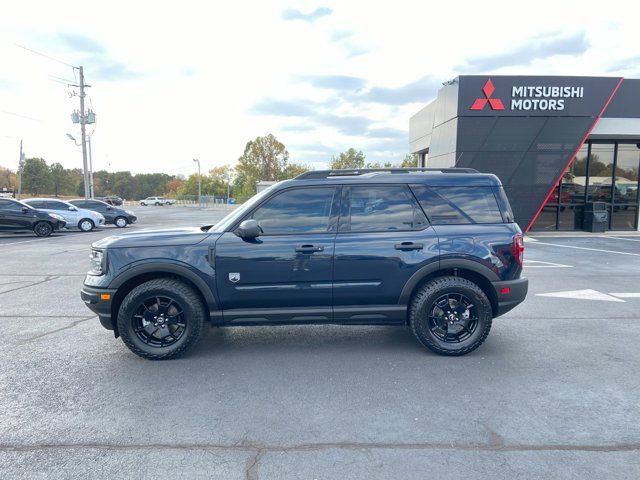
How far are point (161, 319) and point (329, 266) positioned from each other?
1.88 meters

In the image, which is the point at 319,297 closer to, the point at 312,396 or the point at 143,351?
the point at 312,396

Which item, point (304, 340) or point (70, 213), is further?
point (70, 213)

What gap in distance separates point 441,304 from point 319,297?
4.38ft

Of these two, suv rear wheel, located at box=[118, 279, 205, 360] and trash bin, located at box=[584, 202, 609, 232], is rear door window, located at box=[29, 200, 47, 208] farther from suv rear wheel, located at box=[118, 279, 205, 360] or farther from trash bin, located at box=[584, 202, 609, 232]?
trash bin, located at box=[584, 202, 609, 232]

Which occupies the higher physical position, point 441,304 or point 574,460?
point 441,304

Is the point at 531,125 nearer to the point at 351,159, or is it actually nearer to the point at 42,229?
the point at 42,229

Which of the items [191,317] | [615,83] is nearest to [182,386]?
[191,317]

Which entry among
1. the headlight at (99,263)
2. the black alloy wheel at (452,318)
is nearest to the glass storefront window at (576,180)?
the black alloy wheel at (452,318)

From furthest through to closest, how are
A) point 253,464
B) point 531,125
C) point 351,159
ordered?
point 351,159, point 531,125, point 253,464

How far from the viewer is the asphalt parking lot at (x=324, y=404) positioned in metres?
2.77

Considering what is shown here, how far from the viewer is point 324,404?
3521mm

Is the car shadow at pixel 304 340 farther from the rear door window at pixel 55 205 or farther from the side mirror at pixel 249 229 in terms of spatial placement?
the rear door window at pixel 55 205

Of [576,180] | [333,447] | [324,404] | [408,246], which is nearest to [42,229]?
[408,246]

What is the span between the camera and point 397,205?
4582mm
